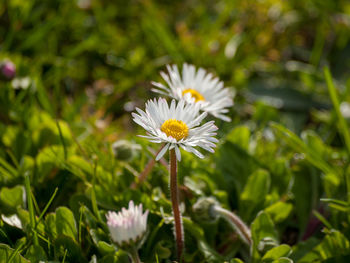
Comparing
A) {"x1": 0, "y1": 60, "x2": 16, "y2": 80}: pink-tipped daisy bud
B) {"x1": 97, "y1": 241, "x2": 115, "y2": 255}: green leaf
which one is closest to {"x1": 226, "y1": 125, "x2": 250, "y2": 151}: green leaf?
{"x1": 97, "y1": 241, "x2": 115, "y2": 255}: green leaf

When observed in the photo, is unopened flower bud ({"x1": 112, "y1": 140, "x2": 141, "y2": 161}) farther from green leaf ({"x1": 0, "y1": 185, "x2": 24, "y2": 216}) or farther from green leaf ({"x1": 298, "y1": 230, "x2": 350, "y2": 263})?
green leaf ({"x1": 298, "y1": 230, "x2": 350, "y2": 263})

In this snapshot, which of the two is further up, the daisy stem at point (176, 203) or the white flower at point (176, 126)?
the white flower at point (176, 126)

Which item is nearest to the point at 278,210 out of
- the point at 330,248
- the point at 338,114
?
the point at 330,248

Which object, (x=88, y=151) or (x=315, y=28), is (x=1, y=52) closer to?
(x=88, y=151)

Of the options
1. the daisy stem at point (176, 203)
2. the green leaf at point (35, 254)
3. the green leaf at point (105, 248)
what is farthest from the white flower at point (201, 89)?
→ the green leaf at point (35, 254)

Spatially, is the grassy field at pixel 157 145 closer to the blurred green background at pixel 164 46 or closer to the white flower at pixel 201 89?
the blurred green background at pixel 164 46

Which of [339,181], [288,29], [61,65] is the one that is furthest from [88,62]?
[339,181]
